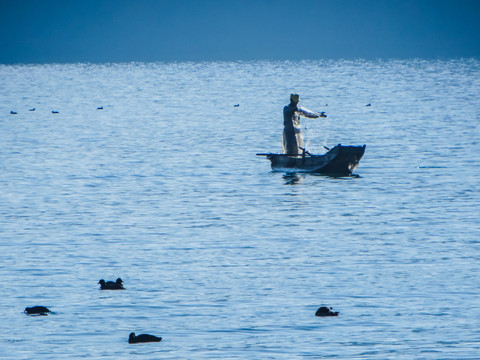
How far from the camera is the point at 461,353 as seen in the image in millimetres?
17656

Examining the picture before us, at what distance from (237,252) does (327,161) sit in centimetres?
1389

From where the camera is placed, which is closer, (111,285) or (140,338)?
(140,338)

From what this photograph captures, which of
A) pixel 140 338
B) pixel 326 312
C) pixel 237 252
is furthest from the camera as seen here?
pixel 237 252

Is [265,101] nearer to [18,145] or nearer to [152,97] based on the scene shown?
[152,97]

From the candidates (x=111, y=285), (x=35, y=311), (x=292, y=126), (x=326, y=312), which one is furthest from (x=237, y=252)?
(x=292, y=126)

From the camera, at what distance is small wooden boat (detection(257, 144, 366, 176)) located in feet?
128

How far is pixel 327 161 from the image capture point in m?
39.3

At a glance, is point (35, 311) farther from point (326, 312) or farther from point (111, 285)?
point (326, 312)

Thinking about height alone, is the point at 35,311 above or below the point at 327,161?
below

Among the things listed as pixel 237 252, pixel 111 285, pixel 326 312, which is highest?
pixel 237 252

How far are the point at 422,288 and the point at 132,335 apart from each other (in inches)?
260

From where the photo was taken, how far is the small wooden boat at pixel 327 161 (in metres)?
39.1

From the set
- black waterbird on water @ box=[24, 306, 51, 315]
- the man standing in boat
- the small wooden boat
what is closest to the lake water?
black waterbird on water @ box=[24, 306, 51, 315]

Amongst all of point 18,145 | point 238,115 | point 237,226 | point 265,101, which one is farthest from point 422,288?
point 265,101
